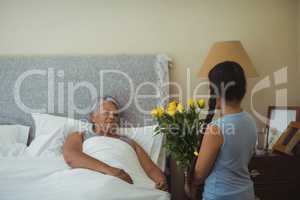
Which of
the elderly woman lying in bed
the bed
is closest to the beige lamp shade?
the bed

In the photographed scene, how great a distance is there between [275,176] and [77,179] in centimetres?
142

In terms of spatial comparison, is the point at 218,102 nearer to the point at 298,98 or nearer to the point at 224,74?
the point at 224,74

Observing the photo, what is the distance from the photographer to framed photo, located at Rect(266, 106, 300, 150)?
2.28m

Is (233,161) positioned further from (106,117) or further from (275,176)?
(106,117)

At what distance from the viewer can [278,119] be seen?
241 cm

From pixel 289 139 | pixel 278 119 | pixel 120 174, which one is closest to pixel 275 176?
pixel 289 139

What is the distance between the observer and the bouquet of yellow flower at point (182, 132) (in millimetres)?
1344

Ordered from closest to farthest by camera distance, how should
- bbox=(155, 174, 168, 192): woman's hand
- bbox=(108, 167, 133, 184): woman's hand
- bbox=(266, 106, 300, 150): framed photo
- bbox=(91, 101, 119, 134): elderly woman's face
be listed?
bbox=(108, 167, 133, 184): woman's hand, bbox=(155, 174, 168, 192): woman's hand, bbox=(91, 101, 119, 134): elderly woman's face, bbox=(266, 106, 300, 150): framed photo

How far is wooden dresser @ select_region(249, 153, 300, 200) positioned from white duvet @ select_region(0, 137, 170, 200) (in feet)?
2.60

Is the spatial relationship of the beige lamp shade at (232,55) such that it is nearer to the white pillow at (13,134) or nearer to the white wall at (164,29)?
the white wall at (164,29)

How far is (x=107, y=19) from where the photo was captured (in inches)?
94.9

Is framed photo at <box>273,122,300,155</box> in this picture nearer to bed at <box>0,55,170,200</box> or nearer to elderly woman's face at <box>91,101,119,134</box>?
bed at <box>0,55,170,200</box>

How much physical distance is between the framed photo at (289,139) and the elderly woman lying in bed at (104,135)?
932 millimetres

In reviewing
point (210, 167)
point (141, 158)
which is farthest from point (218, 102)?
point (141, 158)
